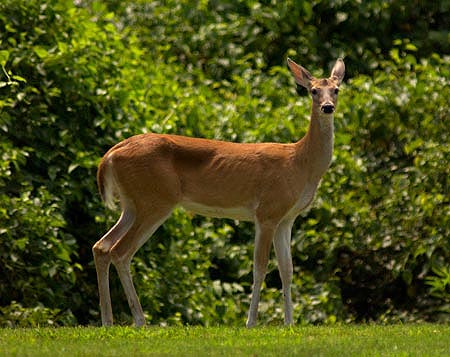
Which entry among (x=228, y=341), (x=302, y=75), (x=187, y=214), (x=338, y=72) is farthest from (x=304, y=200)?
(x=187, y=214)

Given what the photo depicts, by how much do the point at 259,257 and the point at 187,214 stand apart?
2.78 meters

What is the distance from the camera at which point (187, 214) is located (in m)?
13.4

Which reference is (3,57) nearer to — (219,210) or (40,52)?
(40,52)

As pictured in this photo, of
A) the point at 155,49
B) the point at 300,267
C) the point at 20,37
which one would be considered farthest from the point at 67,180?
the point at 155,49

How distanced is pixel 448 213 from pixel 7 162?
13.9 feet

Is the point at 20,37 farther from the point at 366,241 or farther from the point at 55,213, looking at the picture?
the point at 366,241

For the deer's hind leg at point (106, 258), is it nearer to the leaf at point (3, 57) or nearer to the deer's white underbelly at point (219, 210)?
the deer's white underbelly at point (219, 210)

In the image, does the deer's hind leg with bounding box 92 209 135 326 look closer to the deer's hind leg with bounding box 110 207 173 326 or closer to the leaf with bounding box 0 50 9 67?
the deer's hind leg with bounding box 110 207 173 326

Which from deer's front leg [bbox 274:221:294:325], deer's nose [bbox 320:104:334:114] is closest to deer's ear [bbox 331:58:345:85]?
deer's nose [bbox 320:104:334:114]

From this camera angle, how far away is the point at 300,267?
Result: 13.9 meters

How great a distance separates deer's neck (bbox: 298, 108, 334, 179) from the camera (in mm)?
10836

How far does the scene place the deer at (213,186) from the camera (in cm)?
1061

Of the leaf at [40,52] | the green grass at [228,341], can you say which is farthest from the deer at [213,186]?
the leaf at [40,52]

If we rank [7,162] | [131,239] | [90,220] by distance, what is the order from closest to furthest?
[131,239] → [7,162] → [90,220]
